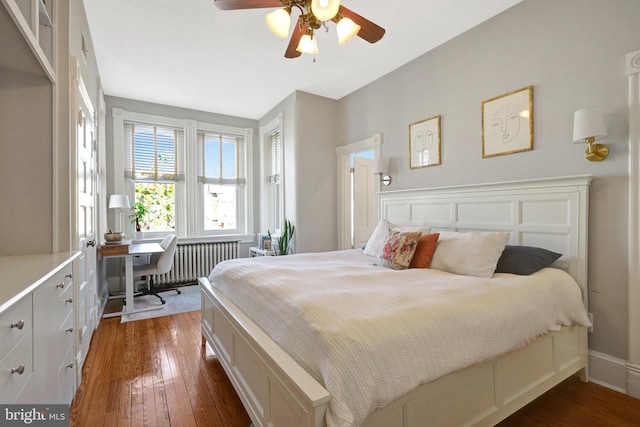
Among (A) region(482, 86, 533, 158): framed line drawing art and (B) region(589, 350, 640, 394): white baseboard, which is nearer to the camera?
(B) region(589, 350, 640, 394): white baseboard

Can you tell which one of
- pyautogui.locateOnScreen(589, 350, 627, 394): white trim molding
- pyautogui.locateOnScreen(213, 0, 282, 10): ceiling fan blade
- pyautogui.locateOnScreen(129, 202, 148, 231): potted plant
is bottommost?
pyautogui.locateOnScreen(589, 350, 627, 394): white trim molding

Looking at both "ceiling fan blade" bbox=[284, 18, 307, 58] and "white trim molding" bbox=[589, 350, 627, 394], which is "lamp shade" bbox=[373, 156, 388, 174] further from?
"white trim molding" bbox=[589, 350, 627, 394]

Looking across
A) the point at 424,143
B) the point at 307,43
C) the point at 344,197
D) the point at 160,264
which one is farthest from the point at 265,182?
the point at 307,43

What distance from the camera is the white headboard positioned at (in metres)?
1.98

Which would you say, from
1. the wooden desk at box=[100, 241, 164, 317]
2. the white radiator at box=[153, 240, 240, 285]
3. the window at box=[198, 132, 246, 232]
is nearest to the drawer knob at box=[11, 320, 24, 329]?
the wooden desk at box=[100, 241, 164, 317]

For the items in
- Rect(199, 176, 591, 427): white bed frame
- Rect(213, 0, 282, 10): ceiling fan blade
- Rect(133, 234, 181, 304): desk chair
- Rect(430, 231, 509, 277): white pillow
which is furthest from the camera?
Rect(133, 234, 181, 304): desk chair

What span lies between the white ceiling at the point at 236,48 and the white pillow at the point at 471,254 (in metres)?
1.89

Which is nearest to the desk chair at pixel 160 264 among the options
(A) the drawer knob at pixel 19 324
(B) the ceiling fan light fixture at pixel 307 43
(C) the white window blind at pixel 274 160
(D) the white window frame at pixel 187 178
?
(D) the white window frame at pixel 187 178

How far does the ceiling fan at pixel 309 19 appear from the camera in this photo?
1655 mm

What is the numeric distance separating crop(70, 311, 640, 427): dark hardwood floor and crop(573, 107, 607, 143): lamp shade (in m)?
1.64

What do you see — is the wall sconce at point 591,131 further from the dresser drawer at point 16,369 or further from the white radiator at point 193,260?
the white radiator at point 193,260

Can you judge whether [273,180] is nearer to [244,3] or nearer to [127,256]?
[127,256]

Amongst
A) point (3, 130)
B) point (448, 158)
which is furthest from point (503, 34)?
point (3, 130)

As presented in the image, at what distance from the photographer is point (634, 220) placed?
179 cm
